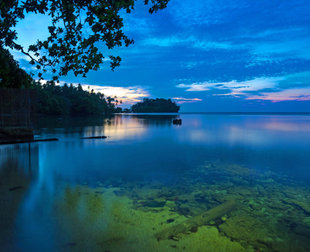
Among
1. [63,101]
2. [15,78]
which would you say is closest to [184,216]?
[15,78]

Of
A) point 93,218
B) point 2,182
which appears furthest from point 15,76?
point 93,218

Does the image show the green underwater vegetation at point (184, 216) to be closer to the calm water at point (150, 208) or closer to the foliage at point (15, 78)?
the calm water at point (150, 208)

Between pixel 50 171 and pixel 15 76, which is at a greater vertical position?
pixel 15 76

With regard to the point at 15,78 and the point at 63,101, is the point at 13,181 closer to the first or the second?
the point at 15,78

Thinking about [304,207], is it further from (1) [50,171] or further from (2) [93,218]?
(1) [50,171]

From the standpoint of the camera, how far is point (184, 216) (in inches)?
237

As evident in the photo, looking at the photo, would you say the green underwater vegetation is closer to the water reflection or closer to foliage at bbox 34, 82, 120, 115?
the water reflection

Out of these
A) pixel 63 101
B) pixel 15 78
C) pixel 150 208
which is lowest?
pixel 150 208

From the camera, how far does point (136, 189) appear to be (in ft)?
27.4

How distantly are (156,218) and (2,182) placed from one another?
250 inches

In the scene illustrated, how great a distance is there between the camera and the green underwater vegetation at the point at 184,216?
4719 mm

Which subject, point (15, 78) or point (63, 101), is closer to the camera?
point (15, 78)

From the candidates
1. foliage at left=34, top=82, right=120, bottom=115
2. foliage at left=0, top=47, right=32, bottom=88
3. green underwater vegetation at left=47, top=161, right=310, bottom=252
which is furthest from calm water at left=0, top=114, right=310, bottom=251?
foliage at left=34, top=82, right=120, bottom=115

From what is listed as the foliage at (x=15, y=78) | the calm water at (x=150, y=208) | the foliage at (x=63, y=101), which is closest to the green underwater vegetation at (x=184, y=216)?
the calm water at (x=150, y=208)
